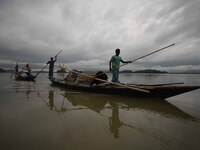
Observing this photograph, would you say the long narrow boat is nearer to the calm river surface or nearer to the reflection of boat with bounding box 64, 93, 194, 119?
the reflection of boat with bounding box 64, 93, 194, 119

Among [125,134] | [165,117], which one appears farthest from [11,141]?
[165,117]

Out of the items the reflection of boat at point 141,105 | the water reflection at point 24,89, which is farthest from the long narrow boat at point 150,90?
the water reflection at point 24,89

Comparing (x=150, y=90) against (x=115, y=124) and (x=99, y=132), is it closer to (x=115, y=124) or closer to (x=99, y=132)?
(x=115, y=124)

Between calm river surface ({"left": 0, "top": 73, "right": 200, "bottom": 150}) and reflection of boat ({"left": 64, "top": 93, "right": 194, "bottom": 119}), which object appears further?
reflection of boat ({"left": 64, "top": 93, "right": 194, "bottom": 119})

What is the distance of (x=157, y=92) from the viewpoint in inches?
254

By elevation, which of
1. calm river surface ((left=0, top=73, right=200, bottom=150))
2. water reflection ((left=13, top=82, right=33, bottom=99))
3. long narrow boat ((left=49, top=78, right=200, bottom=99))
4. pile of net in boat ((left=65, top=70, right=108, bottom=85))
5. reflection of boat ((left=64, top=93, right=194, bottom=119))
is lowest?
calm river surface ((left=0, top=73, right=200, bottom=150))

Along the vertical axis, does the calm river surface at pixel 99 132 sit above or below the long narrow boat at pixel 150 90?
below

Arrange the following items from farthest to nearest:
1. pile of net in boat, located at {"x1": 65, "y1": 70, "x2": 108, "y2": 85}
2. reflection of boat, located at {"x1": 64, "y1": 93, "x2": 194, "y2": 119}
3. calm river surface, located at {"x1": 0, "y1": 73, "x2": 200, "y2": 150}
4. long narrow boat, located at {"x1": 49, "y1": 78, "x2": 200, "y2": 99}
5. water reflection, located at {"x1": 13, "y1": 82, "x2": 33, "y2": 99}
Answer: pile of net in boat, located at {"x1": 65, "y1": 70, "x2": 108, "y2": 85}, water reflection, located at {"x1": 13, "y1": 82, "x2": 33, "y2": 99}, long narrow boat, located at {"x1": 49, "y1": 78, "x2": 200, "y2": 99}, reflection of boat, located at {"x1": 64, "y1": 93, "x2": 194, "y2": 119}, calm river surface, located at {"x1": 0, "y1": 73, "x2": 200, "y2": 150}

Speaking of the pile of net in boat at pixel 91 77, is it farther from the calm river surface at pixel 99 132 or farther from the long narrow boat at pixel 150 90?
the calm river surface at pixel 99 132

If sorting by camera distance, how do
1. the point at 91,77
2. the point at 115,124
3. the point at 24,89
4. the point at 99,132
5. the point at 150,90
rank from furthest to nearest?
1. the point at 24,89
2. the point at 91,77
3. the point at 150,90
4. the point at 115,124
5. the point at 99,132

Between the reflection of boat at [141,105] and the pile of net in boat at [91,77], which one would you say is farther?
the pile of net in boat at [91,77]

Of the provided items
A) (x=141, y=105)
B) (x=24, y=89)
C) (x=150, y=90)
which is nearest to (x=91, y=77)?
(x=150, y=90)

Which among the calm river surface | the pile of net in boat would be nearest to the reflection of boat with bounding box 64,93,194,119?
the calm river surface

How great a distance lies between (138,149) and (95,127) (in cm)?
124
